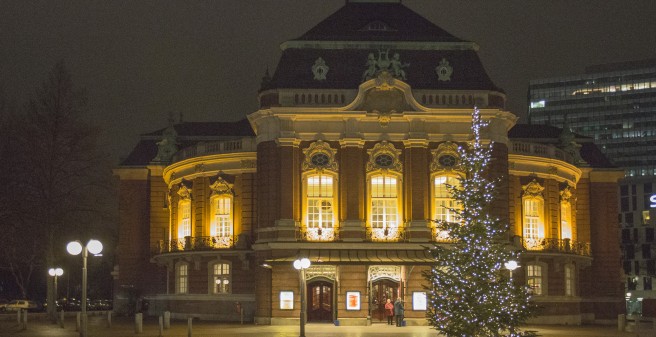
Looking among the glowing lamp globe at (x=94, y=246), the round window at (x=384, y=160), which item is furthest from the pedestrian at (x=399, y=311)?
the glowing lamp globe at (x=94, y=246)

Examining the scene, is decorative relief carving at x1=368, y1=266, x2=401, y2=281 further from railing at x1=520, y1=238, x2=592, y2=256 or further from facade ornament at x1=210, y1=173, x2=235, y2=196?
facade ornament at x1=210, y1=173, x2=235, y2=196

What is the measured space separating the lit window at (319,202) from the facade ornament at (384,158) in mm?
2323

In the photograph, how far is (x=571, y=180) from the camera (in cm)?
6675

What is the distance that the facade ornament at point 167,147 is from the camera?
2820 inches

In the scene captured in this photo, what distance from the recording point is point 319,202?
2191 inches

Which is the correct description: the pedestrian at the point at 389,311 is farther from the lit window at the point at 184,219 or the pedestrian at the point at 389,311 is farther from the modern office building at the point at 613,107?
the modern office building at the point at 613,107

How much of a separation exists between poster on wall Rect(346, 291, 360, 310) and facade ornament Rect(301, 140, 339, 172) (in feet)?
21.1

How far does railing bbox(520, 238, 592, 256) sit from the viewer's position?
201ft

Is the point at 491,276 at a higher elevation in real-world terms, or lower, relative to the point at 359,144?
lower

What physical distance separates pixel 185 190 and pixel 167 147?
8.62 metres

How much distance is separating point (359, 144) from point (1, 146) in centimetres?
1798

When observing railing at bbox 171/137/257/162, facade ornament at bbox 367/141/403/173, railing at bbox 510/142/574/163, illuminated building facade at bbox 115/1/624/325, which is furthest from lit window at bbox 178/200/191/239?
railing at bbox 510/142/574/163

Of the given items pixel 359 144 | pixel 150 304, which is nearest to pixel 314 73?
pixel 359 144

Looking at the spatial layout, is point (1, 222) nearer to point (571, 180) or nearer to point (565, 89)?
point (571, 180)
